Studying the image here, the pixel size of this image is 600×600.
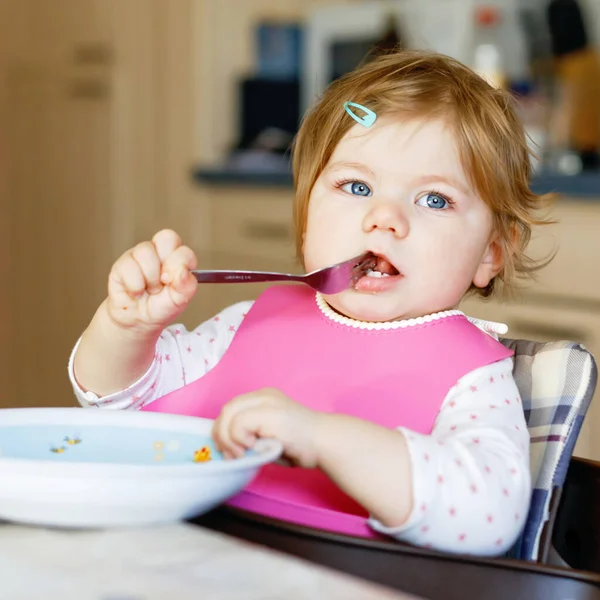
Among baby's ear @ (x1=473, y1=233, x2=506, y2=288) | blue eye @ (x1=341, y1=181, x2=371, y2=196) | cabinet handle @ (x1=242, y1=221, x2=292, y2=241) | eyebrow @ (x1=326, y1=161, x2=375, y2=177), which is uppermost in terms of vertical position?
eyebrow @ (x1=326, y1=161, x2=375, y2=177)

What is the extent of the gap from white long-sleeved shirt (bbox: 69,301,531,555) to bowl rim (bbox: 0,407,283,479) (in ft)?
0.43

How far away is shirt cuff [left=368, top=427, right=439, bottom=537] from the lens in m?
0.78

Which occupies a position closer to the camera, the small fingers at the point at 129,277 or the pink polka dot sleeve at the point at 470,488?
the pink polka dot sleeve at the point at 470,488

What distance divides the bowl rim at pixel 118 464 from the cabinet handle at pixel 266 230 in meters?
1.94

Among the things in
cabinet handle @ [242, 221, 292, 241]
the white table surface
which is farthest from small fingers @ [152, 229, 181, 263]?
cabinet handle @ [242, 221, 292, 241]

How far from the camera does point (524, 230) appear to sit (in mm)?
1149

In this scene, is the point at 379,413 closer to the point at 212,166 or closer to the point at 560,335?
the point at 560,335

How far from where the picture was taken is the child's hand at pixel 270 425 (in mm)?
752

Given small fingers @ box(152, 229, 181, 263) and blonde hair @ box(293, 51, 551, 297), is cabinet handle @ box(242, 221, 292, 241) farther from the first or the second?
small fingers @ box(152, 229, 181, 263)

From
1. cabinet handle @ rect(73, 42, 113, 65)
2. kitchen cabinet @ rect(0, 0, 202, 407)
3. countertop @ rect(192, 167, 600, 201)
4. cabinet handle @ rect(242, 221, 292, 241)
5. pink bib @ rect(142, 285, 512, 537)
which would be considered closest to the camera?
pink bib @ rect(142, 285, 512, 537)

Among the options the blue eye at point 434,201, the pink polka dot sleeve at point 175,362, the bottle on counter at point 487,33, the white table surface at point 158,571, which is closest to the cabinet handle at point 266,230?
the bottle on counter at point 487,33

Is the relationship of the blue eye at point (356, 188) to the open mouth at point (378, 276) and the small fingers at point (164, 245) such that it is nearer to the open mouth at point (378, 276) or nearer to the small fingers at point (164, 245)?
the open mouth at point (378, 276)

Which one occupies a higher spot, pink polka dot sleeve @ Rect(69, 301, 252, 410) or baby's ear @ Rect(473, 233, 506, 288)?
baby's ear @ Rect(473, 233, 506, 288)

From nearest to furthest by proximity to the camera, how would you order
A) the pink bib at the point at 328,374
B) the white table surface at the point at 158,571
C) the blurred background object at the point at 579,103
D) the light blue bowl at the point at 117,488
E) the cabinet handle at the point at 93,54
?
the white table surface at the point at 158,571, the light blue bowl at the point at 117,488, the pink bib at the point at 328,374, the blurred background object at the point at 579,103, the cabinet handle at the point at 93,54
